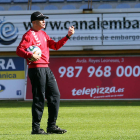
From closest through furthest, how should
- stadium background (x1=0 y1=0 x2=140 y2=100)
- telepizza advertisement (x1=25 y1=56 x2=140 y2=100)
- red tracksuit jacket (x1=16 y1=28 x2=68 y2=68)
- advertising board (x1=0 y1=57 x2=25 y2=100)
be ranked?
red tracksuit jacket (x1=16 y1=28 x2=68 y2=68)
telepizza advertisement (x1=25 y1=56 x2=140 y2=100)
stadium background (x1=0 y1=0 x2=140 y2=100)
advertising board (x1=0 y1=57 x2=25 y2=100)

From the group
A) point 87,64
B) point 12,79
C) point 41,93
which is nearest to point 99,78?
point 87,64

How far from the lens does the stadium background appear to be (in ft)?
51.2

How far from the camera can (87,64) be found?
15.9 meters

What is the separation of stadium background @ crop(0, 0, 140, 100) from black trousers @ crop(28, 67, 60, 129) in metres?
9.87

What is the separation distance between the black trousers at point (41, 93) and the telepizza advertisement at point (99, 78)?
9862 mm

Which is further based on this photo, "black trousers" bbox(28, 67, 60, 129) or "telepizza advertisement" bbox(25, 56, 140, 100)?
"telepizza advertisement" bbox(25, 56, 140, 100)

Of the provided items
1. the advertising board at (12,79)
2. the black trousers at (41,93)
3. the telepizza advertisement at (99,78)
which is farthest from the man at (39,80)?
the advertising board at (12,79)

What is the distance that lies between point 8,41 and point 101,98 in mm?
4676

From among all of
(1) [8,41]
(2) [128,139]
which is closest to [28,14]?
(1) [8,41]

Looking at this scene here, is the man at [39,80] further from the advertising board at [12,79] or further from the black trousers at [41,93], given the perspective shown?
the advertising board at [12,79]

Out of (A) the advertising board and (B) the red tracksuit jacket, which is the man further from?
(A) the advertising board

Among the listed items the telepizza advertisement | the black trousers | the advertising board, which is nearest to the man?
the black trousers

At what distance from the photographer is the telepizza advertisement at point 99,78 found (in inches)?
610

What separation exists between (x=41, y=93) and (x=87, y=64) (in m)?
10.4
